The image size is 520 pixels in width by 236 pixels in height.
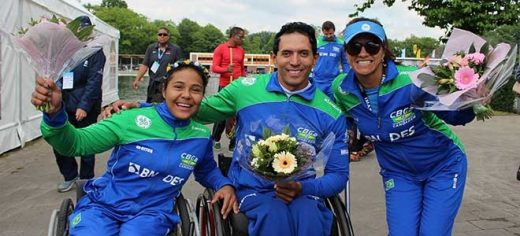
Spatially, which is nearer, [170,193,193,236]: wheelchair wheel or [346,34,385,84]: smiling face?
[170,193,193,236]: wheelchair wheel

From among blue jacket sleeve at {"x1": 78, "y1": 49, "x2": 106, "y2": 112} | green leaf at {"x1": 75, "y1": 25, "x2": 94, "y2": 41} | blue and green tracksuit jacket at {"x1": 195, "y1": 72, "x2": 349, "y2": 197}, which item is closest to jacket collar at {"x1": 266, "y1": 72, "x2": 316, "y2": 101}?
blue and green tracksuit jacket at {"x1": 195, "y1": 72, "x2": 349, "y2": 197}

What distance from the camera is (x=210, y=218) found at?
3.01 meters

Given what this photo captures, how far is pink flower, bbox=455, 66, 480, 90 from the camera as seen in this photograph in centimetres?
241

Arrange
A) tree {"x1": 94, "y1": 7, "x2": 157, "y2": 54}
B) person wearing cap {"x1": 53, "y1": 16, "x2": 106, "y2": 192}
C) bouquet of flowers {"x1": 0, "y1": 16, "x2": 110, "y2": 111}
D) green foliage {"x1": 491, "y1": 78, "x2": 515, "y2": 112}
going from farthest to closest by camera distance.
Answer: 1. tree {"x1": 94, "y1": 7, "x2": 157, "y2": 54}
2. green foliage {"x1": 491, "y1": 78, "x2": 515, "y2": 112}
3. person wearing cap {"x1": 53, "y1": 16, "x2": 106, "y2": 192}
4. bouquet of flowers {"x1": 0, "y1": 16, "x2": 110, "y2": 111}

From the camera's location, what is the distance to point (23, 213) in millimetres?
4660

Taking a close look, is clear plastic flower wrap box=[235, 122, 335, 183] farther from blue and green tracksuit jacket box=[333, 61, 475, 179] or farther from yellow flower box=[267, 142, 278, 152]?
blue and green tracksuit jacket box=[333, 61, 475, 179]

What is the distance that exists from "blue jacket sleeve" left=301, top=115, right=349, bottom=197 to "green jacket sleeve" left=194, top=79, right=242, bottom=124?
2.01 ft

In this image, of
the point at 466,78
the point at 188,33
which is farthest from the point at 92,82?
the point at 188,33

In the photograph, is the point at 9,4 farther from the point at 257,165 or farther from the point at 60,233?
the point at 257,165

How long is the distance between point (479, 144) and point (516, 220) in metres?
5.11

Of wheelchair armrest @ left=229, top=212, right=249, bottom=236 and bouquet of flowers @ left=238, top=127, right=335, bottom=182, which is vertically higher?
bouquet of flowers @ left=238, top=127, right=335, bottom=182

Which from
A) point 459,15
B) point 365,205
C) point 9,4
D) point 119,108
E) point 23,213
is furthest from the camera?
point 459,15

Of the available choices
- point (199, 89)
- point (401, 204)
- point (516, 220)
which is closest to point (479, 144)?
point (516, 220)

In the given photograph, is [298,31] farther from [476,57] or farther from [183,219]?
[183,219]
